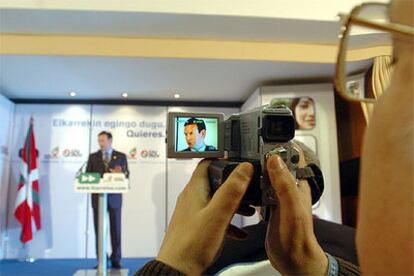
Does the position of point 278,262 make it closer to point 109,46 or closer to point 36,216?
point 109,46

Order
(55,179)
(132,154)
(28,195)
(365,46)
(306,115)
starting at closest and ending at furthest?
(365,46), (306,115), (28,195), (55,179), (132,154)

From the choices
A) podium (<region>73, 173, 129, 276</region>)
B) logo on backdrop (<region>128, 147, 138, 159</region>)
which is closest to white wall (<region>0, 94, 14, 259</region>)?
logo on backdrop (<region>128, 147, 138, 159</region>)

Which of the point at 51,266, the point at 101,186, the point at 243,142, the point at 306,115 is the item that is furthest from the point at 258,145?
the point at 51,266

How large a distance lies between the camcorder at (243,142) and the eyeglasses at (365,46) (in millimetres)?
225

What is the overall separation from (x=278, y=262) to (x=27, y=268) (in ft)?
14.0

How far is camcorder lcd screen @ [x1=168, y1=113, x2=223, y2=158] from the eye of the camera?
0.72 meters

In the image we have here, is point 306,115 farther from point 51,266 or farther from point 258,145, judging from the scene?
point 258,145

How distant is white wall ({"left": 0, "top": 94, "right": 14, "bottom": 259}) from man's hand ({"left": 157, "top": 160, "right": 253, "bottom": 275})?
4.58m

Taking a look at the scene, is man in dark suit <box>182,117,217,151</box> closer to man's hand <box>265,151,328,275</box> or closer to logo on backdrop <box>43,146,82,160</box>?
man's hand <box>265,151,328,275</box>

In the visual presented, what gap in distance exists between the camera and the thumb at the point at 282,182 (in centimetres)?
52

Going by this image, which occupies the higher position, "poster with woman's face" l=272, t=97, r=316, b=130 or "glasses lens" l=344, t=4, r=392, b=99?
A: "poster with woman's face" l=272, t=97, r=316, b=130

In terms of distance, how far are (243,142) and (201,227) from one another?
0.26 m

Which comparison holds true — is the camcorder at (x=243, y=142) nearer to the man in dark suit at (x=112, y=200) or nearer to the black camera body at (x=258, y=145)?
the black camera body at (x=258, y=145)

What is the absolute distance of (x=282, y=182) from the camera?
524 millimetres
